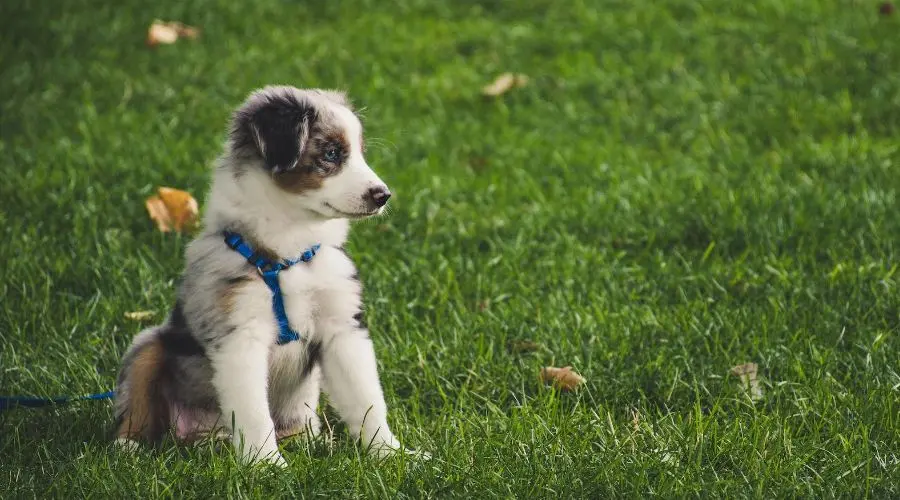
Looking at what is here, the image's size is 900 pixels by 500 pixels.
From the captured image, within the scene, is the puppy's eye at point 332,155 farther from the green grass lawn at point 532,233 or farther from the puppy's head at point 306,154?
the green grass lawn at point 532,233

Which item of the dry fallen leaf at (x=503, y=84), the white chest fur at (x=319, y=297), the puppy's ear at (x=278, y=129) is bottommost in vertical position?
the dry fallen leaf at (x=503, y=84)

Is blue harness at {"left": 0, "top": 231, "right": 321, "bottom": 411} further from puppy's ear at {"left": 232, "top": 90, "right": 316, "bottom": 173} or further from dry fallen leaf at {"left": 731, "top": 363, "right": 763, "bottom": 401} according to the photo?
dry fallen leaf at {"left": 731, "top": 363, "right": 763, "bottom": 401}

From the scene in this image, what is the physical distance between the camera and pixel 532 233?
5.46 metres

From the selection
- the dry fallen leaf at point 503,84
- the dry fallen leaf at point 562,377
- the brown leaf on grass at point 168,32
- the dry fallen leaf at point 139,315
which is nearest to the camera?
the dry fallen leaf at point 562,377

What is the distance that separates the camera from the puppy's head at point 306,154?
3.37 meters

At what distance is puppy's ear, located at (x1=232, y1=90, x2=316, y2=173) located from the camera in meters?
3.36

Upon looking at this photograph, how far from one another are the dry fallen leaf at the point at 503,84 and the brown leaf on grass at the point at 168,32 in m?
2.19

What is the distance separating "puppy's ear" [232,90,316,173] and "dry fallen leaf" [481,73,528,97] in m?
3.86

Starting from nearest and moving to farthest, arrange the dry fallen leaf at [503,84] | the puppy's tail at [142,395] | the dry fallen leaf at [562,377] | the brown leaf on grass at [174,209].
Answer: the puppy's tail at [142,395] → the dry fallen leaf at [562,377] → the brown leaf on grass at [174,209] → the dry fallen leaf at [503,84]

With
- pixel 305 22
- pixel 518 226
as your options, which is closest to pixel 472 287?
pixel 518 226

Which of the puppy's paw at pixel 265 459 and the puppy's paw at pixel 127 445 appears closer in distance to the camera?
the puppy's paw at pixel 265 459

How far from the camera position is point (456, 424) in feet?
12.6

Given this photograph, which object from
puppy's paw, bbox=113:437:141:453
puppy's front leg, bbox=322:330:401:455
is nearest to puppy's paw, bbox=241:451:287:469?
puppy's front leg, bbox=322:330:401:455

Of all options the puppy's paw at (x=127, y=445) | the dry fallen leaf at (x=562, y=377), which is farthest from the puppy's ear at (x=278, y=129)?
the dry fallen leaf at (x=562, y=377)
